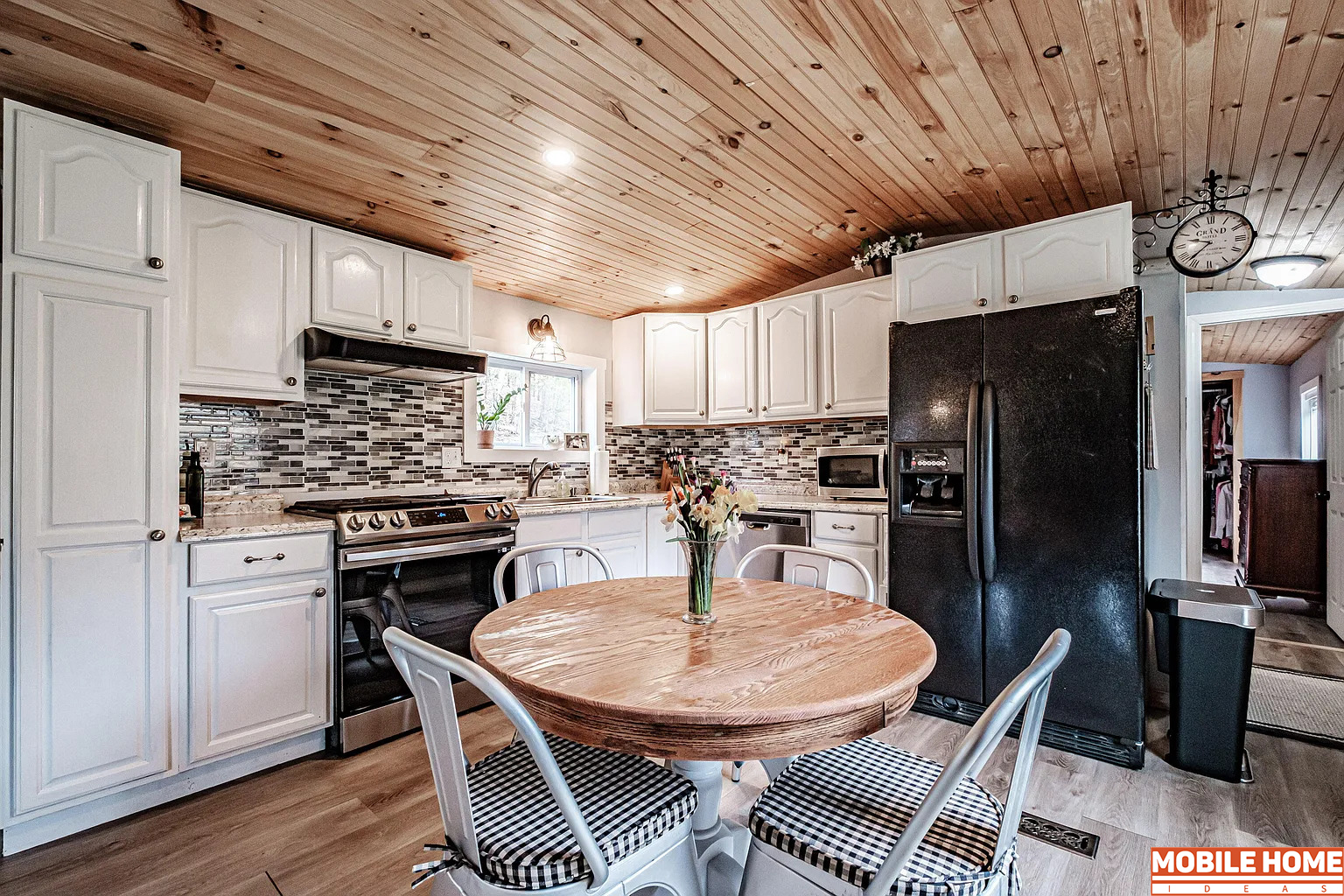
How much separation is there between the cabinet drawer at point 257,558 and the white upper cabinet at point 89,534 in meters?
0.10

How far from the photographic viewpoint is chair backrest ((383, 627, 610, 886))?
3.36 ft

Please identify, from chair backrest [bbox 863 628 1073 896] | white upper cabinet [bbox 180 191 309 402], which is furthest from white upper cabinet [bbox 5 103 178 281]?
chair backrest [bbox 863 628 1073 896]

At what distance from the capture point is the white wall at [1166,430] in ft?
10.1

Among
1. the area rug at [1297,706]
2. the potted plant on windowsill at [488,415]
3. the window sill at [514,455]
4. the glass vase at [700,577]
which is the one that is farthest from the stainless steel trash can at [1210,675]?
the potted plant on windowsill at [488,415]

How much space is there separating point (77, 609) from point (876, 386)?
11.2 feet

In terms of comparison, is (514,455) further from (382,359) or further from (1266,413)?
(1266,413)

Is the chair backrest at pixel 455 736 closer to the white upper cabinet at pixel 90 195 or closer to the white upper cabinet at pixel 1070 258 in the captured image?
the white upper cabinet at pixel 90 195

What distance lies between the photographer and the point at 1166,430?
3.09 metres

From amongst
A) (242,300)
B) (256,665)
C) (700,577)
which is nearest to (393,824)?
(256,665)

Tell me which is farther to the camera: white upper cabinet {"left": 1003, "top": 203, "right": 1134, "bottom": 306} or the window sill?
the window sill

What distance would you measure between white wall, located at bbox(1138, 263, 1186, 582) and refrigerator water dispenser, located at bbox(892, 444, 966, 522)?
3.68 ft

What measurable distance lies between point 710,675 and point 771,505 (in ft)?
8.04

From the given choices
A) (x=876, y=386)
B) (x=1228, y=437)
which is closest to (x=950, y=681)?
(x=876, y=386)

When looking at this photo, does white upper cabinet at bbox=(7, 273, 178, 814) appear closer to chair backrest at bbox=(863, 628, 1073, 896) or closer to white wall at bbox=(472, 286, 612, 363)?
white wall at bbox=(472, 286, 612, 363)
